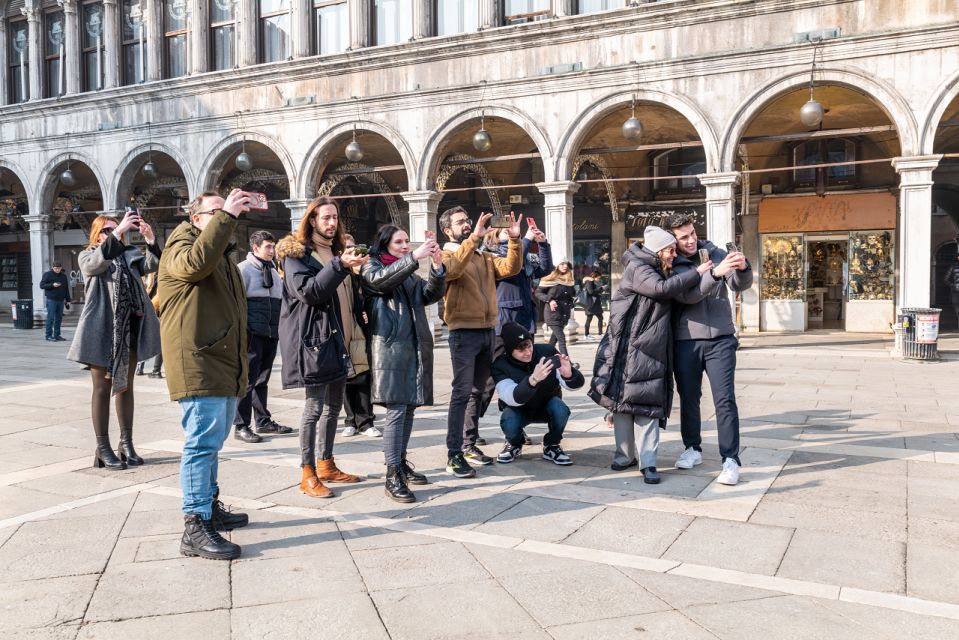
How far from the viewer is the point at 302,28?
17875 millimetres

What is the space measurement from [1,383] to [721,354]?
32.0ft

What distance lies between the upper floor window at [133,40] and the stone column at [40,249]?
187 inches

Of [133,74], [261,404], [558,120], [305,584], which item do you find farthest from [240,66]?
[305,584]

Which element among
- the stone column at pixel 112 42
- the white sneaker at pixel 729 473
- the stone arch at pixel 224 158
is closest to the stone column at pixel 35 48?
the stone column at pixel 112 42

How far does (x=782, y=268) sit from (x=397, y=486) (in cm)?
1665

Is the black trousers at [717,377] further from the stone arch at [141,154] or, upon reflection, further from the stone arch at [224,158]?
the stone arch at [141,154]

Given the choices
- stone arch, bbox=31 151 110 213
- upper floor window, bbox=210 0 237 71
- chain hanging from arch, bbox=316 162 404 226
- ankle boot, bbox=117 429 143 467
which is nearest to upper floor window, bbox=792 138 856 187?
chain hanging from arch, bbox=316 162 404 226

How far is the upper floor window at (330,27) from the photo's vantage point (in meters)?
17.9

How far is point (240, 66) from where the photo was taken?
18.5 metres

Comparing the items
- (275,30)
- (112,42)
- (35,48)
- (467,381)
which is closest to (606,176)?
(275,30)

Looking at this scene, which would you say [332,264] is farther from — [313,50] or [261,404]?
[313,50]

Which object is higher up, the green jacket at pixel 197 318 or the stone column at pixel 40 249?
the stone column at pixel 40 249

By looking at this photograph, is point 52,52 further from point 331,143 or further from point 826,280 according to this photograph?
point 826,280

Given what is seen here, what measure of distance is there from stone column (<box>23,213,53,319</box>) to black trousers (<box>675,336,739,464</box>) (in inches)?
846
